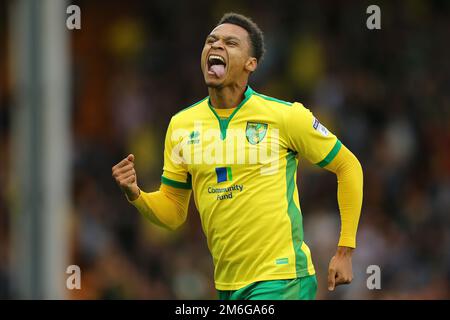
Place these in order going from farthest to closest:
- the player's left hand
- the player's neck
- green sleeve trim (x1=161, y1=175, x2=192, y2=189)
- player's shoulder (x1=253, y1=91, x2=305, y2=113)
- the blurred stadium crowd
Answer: the blurred stadium crowd → green sleeve trim (x1=161, y1=175, x2=192, y2=189) → the player's neck → player's shoulder (x1=253, y1=91, x2=305, y2=113) → the player's left hand

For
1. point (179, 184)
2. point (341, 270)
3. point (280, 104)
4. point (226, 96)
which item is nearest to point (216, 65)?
point (226, 96)

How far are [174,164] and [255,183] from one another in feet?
1.90

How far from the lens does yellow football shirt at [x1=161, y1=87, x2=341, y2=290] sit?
20.9 feet

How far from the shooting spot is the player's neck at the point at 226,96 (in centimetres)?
655

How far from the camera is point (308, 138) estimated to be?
6.42 metres

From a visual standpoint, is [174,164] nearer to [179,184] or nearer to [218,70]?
[179,184]

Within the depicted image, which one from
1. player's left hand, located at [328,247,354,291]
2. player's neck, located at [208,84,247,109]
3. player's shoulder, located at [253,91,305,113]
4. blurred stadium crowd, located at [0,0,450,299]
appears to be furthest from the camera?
blurred stadium crowd, located at [0,0,450,299]

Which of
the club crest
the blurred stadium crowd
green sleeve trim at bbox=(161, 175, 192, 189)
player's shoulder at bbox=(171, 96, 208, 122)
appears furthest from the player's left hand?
the blurred stadium crowd

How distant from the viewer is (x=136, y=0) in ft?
51.6

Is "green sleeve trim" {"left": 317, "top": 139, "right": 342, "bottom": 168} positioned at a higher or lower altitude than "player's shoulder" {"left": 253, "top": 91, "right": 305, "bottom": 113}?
lower

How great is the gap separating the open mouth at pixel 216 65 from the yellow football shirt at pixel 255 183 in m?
0.26

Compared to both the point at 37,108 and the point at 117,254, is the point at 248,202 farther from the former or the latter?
the point at 117,254

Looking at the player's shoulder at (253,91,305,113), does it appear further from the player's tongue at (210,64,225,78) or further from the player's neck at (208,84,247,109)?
the player's tongue at (210,64,225,78)
